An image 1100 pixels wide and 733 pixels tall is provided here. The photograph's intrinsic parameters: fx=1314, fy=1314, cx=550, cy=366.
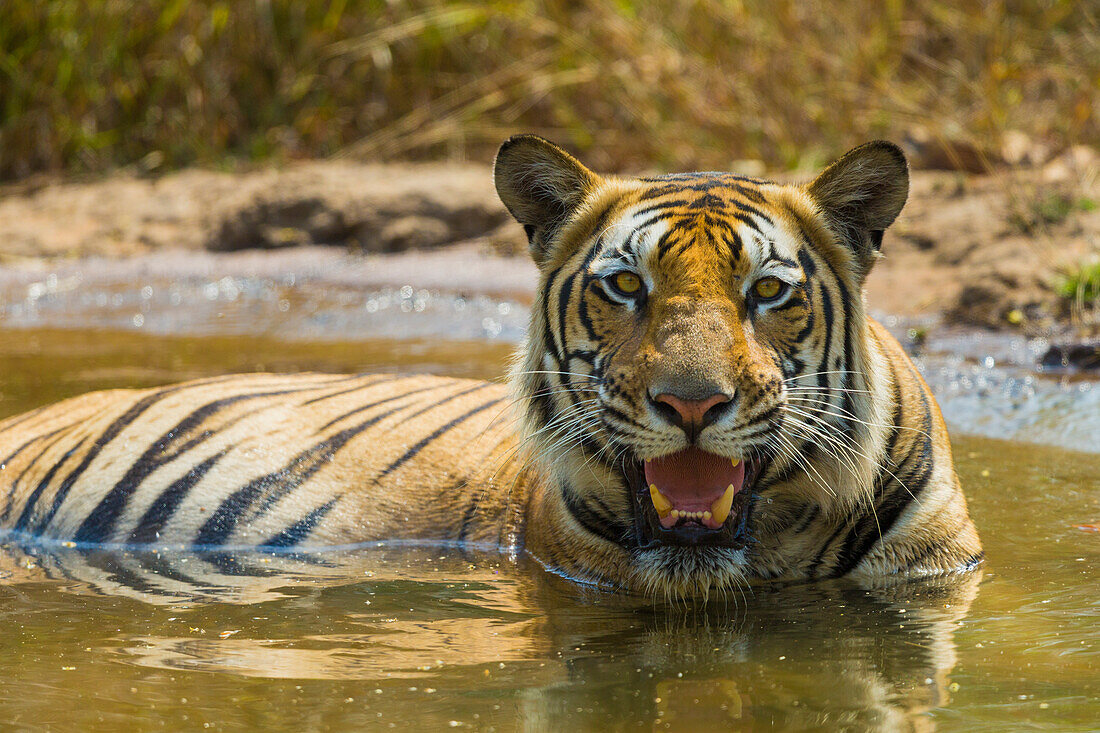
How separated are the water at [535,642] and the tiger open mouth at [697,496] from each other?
207 mm

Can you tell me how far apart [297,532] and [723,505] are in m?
1.39

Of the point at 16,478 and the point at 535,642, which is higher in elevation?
the point at 16,478

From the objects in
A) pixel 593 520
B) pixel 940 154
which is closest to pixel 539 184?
pixel 593 520

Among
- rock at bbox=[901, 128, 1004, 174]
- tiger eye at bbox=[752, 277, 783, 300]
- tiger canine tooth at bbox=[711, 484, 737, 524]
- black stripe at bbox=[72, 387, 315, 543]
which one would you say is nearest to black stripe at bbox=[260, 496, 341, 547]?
black stripe at bbox=[72, 387, 315, 543]

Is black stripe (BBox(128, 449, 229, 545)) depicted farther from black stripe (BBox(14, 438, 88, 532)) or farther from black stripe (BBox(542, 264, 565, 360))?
black stripe (BBox(542, 264, 565, 360))

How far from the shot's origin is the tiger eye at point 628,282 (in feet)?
9.36

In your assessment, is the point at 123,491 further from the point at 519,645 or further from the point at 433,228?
the point at 433,228

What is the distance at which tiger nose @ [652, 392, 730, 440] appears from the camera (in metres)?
2.52

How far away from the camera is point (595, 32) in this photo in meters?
9.11

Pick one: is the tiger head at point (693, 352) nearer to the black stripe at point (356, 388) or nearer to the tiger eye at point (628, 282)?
the tiger eye at point (628, 282)

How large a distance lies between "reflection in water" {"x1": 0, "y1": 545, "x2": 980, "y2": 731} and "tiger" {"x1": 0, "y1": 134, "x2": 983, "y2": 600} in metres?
0.11

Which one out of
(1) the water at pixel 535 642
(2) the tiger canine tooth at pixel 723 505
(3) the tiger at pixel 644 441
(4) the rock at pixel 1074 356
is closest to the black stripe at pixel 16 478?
(3) the tiger at pixel 644 441

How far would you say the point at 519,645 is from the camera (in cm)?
270

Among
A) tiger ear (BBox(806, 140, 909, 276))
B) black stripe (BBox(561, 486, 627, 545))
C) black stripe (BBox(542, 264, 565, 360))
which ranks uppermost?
tiger ear (BBox(806, 140, 909, 276))
